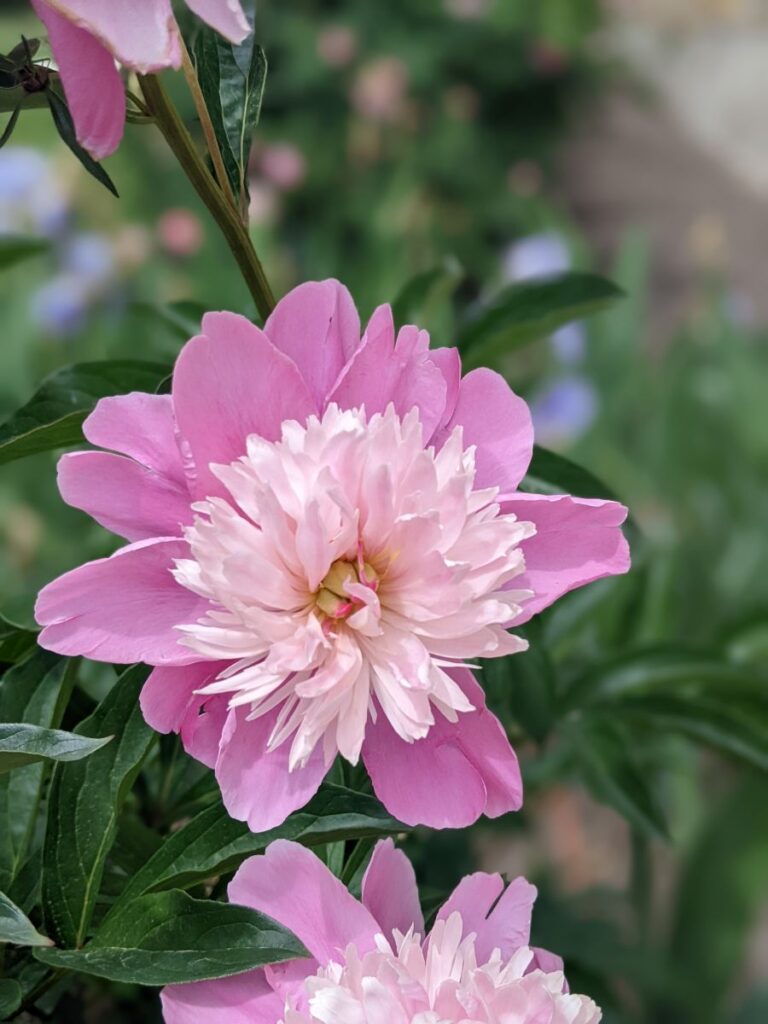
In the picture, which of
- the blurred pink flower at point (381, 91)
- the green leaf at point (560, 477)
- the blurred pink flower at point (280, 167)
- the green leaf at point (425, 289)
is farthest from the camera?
the blurred pink flower at point (381, 91)

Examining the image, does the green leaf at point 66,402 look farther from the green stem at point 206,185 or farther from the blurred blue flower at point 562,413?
the blurred blue flower at point 562,413

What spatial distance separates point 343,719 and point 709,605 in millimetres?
1070

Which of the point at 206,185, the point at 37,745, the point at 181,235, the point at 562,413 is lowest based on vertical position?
the point at 562,413

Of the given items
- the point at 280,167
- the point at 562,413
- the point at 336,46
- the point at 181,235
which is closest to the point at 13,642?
the point at 562,413

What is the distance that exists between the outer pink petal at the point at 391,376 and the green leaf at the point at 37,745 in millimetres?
101

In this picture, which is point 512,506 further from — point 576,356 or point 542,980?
point 576,356

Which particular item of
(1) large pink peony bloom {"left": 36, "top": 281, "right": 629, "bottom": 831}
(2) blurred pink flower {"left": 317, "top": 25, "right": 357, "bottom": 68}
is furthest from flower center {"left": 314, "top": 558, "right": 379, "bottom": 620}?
(2) blurred pink flower {"left": 317, "top": 25, "right": 357, "bottom": 68}

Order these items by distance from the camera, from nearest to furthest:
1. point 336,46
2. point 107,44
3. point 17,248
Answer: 1. point 107,44
2. point 17,248
3. point 336,46

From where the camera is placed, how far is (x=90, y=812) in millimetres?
318

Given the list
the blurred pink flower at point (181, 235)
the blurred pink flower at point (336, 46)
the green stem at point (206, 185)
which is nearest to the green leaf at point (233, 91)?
the green stem at point (206, 185)

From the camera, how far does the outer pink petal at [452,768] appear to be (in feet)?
0.97

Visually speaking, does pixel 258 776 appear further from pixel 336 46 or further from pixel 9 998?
pixel 336 46

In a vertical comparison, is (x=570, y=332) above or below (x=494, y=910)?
below

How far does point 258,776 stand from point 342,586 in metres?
0.05
